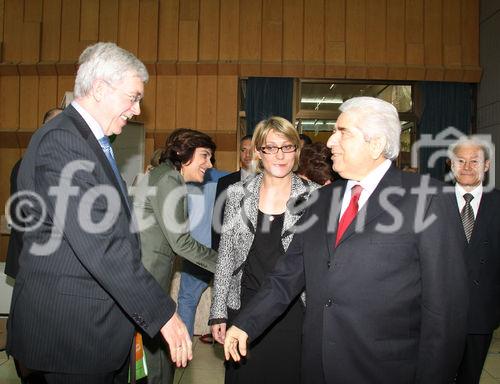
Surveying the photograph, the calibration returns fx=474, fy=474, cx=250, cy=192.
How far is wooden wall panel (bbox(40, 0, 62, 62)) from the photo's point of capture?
7309mm

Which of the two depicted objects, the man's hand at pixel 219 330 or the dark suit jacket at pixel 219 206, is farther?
the dark suit jacket at pixel 219 206

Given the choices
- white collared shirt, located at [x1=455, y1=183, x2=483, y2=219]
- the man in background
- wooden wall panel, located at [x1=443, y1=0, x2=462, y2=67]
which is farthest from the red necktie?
wooden wall panel, located at [x1=443, y1=0, x2=462, y2=67]

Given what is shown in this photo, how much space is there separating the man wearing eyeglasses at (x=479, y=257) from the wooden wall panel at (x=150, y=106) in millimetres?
5470

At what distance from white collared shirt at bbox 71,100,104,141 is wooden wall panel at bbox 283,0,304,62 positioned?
19.6 ft

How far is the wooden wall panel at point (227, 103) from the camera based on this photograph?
7.24 metres

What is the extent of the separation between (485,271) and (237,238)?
1.32 m

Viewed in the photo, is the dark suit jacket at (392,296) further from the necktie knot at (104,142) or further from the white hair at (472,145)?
the white hair at (472,145)

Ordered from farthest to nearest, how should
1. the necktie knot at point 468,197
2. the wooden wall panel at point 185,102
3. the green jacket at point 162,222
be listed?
the wooden wall panel at point 185,102, the necktie knot at point 468,197, the green jacket at point 162,222

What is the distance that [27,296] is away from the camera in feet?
4.83

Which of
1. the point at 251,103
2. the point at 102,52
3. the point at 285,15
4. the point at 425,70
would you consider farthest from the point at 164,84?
the point at 102,52

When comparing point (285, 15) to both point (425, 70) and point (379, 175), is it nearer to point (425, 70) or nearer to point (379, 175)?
point (425, 70)

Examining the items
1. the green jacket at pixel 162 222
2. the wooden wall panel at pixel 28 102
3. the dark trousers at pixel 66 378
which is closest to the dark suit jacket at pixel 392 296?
the dark trousers at pixel 66 378

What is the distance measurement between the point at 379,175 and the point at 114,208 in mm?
909

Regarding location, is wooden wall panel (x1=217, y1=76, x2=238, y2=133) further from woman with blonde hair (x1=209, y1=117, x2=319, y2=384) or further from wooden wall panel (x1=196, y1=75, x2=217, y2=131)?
woman with blonde hair (x1=209, y1=117, x2=319, y2=384)
